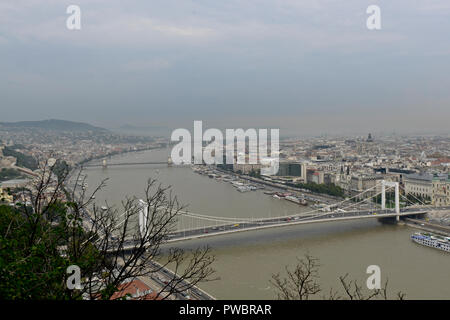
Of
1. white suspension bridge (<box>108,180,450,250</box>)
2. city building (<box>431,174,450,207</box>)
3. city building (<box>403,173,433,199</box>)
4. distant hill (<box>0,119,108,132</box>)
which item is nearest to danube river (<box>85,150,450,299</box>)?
white suspension bridge (<box>108,180,450,250</box>)

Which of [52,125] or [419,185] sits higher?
[52,125]

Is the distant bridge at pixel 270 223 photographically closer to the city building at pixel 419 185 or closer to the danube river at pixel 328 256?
the danube river at pixel 328 256

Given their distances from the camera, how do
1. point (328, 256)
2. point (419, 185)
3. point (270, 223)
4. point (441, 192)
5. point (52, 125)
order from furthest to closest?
point (52, 125), point (419, 185), point (441, 192), point (270, 223), point (328, 256)

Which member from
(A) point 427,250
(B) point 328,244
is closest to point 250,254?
(B) point 328,244

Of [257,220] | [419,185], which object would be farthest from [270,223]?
[419,185]

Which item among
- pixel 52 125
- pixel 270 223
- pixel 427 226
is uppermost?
pixel 52 125

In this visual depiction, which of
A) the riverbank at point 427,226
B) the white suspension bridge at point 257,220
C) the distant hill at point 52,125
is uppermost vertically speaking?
the distant hill at point 52,125

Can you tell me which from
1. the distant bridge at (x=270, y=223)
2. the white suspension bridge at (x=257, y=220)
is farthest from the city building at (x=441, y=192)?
the distant bridge at (x=270, y=223)

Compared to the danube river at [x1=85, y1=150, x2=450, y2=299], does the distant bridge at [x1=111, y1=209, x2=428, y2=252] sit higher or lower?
higher

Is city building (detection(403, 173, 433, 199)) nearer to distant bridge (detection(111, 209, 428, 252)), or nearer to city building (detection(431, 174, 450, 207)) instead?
city building (detection(431, 174, 450, 207))

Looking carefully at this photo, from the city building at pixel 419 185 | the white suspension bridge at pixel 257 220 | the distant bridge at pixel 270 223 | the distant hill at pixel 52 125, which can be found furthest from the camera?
the distant hill at pixel 52 125

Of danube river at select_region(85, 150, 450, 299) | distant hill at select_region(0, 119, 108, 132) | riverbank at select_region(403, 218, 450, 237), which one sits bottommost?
riverbank at select_region(403, 218, 450, 237)

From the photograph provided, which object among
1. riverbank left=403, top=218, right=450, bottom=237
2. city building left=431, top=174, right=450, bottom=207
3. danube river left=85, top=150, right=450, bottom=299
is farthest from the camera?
city building left=431, top=174, right=450, bottom=207

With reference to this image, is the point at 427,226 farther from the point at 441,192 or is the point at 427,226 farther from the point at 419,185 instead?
the point at 419,185
